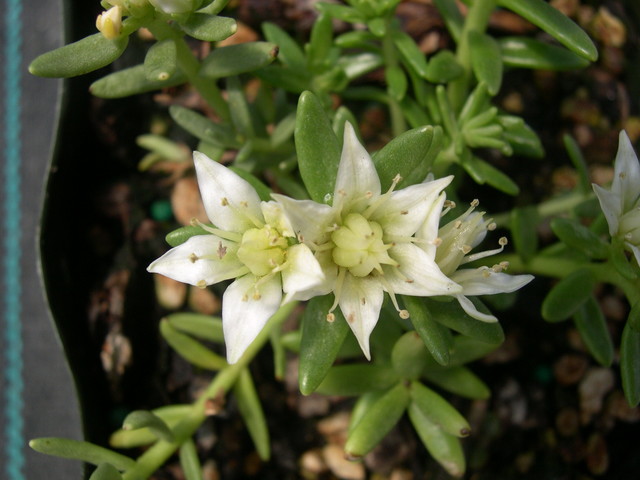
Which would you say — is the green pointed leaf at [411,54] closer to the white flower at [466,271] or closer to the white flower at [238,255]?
the white flower at [466,271]

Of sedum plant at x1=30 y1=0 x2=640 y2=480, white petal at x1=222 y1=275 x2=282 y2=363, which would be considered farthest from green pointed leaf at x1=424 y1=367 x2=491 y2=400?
white petal at x1=222 y1=275 x2=282 y2=363

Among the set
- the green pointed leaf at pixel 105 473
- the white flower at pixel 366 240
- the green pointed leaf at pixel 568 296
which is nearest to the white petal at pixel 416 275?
the white flower at pixel 366 240

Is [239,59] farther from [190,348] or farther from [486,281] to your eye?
[190,348]

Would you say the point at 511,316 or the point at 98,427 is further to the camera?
the point at 511,316

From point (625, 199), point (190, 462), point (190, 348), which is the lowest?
point (190, 462)

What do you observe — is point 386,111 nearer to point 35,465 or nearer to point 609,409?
point 609,409

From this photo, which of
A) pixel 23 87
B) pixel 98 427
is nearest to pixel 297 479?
pixel 98 427

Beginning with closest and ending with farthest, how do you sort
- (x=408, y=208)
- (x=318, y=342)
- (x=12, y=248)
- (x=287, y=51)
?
(x=408, y=208) < (x=318, y=342) < (x=287, y=51) < (x=12, y=248)

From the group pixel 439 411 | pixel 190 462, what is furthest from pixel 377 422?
pixel 190 462
